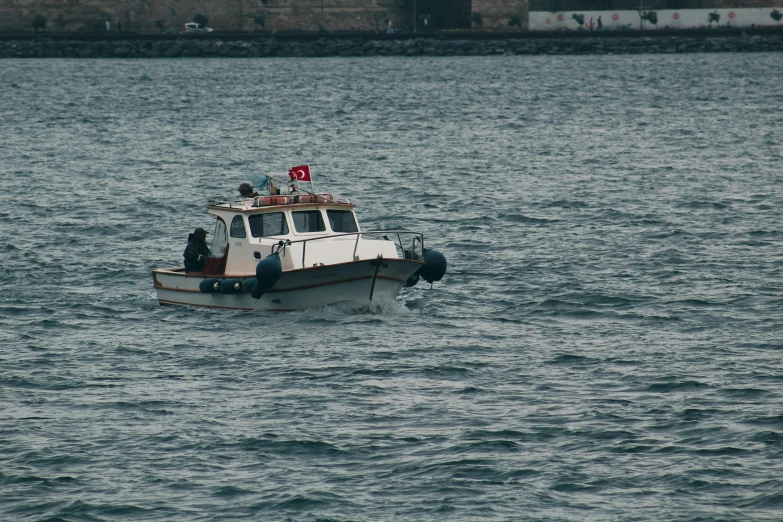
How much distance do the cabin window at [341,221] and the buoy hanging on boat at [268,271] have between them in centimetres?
208

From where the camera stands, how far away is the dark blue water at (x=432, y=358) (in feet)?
50.7

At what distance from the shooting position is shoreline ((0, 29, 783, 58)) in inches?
5349

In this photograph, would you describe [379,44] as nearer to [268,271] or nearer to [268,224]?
[268,224]

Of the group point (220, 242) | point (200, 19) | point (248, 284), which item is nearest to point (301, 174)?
point (220, 242)

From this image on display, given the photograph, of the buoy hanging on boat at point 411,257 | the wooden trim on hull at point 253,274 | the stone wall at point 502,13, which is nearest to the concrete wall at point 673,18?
the stone wall at point 502,13

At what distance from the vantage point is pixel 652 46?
136m

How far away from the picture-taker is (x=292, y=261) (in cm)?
2375

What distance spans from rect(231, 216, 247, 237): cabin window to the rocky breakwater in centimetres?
11358

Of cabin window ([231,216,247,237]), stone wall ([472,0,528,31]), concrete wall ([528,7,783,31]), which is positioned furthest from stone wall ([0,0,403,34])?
cabin window ([231,216,247,237])

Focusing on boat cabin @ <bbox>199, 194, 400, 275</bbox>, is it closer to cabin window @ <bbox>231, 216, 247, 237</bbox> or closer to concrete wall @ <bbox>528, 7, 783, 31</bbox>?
cabin window @ <bbox>231, 216, 247, 237</bbox>

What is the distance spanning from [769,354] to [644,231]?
47.7ft

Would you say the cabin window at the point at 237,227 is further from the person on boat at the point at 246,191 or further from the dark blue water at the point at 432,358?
the dark blue water at the point at 432,358

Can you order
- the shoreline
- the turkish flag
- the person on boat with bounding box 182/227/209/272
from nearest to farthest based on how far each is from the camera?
the turkish flag
the person on boat with bounding box 182/227/209/272
the shoreline

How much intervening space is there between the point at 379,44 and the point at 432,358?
119926 millimetres
